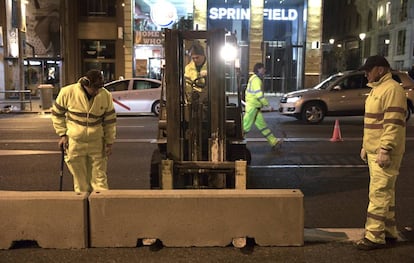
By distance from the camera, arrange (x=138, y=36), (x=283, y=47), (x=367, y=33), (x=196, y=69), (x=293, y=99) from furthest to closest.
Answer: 1. (x=367, y=33)
2. (x=283, y=47)
3. (x=138, y=36)
4. (x=293, y=99)
5. (x=196, y=69)

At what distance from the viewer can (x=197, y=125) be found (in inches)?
241

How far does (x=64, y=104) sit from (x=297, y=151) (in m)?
6.17

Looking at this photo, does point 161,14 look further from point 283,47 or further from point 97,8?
point 283,47

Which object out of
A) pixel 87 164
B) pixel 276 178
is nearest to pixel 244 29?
pixel 276 178

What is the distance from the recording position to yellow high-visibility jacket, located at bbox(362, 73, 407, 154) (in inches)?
182

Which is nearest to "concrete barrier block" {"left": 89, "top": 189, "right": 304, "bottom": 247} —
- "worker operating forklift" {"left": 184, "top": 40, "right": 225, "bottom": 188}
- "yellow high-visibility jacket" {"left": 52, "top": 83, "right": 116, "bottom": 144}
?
"yellow high-visibility jacket" {"left": 52, "top": 83, "right": 116, "bottom": 144}

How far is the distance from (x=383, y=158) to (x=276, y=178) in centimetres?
356

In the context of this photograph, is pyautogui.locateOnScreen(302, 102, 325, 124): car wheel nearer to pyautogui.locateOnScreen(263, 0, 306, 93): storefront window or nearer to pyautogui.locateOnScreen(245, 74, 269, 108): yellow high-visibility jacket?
pyautogui.locateOnScreen(245, 74, 269, 108): yellow high-visibility jacket

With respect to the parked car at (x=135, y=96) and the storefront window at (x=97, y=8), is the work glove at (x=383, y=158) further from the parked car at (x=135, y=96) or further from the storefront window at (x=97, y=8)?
the storefront window at (x=97, y=8)

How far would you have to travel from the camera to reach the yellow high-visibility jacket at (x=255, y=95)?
9.92m

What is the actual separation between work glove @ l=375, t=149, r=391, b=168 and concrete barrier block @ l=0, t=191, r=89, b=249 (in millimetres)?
2759

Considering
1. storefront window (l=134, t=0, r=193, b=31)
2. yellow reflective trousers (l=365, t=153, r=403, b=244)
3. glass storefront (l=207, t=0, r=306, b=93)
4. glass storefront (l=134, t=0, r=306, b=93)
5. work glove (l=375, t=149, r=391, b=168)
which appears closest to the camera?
work glove (l=375, t=149, r=391, b=168)

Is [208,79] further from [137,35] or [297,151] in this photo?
[137,35]

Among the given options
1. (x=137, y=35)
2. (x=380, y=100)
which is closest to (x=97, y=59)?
(x=137, y=35)
